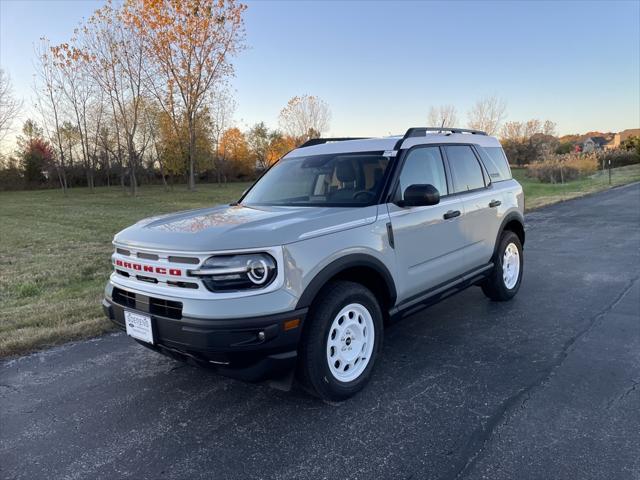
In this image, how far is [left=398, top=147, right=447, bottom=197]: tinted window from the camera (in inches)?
152

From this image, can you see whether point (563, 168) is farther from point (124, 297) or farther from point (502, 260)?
point (124, 297)

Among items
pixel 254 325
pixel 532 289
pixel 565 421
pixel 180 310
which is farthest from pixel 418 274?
pixel 532 289

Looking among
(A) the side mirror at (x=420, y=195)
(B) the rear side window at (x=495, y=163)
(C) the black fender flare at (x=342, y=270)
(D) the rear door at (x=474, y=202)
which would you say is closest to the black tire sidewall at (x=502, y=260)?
(D) the rear door at (x=474, y=202)

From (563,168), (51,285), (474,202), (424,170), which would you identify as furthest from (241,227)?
(563,168)

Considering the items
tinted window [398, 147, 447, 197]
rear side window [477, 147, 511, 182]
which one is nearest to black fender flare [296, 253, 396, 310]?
tinted window [398, 147, 447, 197]

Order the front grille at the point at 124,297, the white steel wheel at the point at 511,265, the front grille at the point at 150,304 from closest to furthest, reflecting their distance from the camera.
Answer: the front grille at the point at 150,304
the front grille at the point at 124,297
the white steel wheel at the point at 511,265

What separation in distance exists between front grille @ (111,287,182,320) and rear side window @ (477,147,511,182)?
380cm

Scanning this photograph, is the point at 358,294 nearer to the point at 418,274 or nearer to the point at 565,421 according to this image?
the point at 418,274

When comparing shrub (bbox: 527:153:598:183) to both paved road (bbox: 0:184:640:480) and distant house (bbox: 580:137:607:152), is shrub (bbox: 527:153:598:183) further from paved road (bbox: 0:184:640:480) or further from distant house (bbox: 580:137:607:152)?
paved road (bbox: 0:184:640:480)

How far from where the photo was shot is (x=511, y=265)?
18.3 ft

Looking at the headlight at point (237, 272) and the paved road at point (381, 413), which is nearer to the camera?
the paved road at point (381, 413)

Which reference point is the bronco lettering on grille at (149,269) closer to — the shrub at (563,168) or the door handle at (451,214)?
the door handle at (451,214)

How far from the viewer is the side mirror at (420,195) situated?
347 cm

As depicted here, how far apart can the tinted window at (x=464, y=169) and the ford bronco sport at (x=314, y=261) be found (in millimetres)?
21
